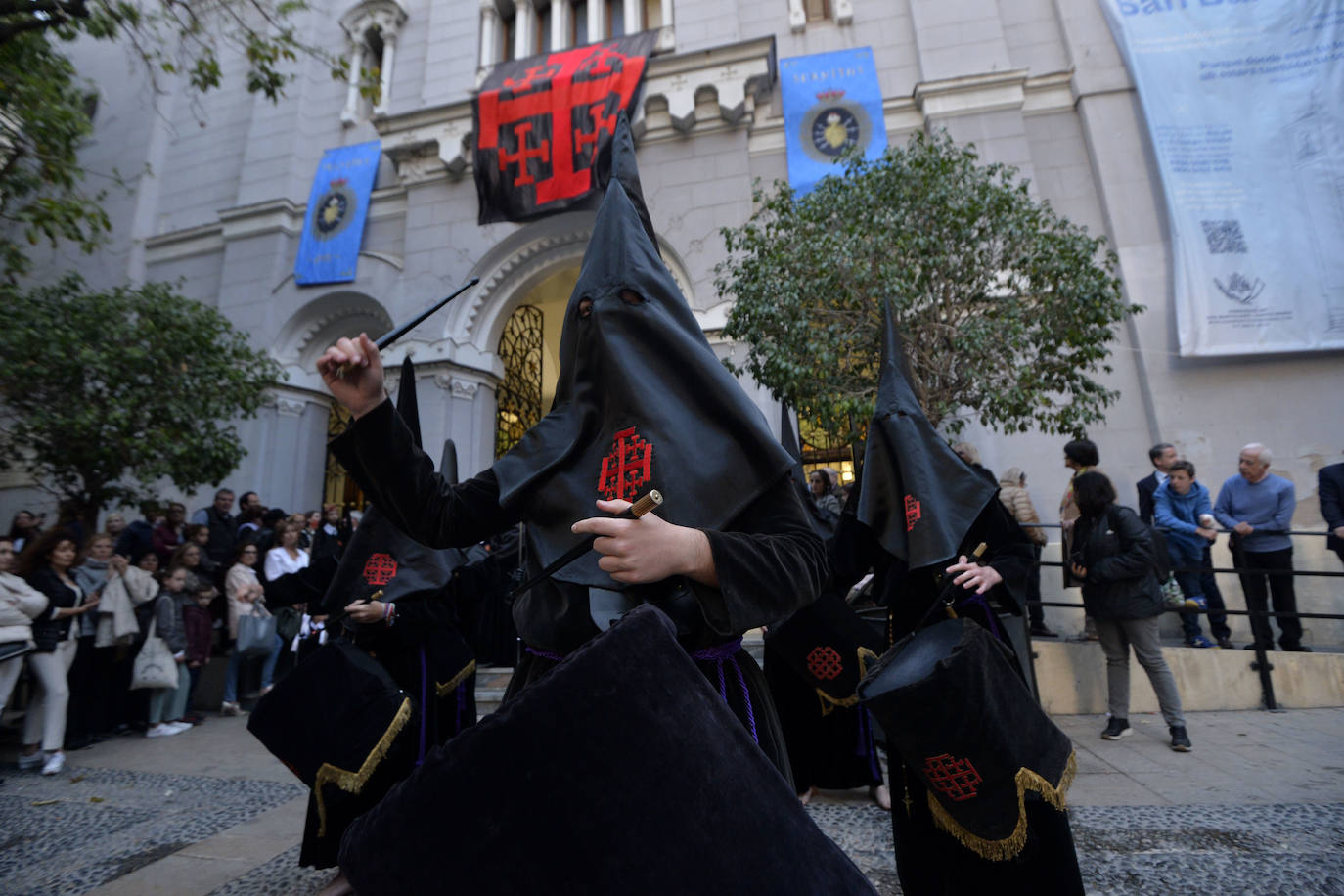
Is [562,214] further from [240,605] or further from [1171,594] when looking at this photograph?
[1171,594]

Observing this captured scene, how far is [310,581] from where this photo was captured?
4.54 meters

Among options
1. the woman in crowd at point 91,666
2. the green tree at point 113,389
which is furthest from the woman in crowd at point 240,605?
the green tree at point 113,389

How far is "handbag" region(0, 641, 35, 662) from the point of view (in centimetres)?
504

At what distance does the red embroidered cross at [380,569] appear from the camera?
3598 mm

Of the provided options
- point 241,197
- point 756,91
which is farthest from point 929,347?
point 241,197

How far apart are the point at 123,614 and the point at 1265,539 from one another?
10.6 meters

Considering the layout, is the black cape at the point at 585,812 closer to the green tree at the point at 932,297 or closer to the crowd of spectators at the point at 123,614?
the crowd of spectators at the point at 123,614

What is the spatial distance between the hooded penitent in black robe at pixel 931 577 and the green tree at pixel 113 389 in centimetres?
985

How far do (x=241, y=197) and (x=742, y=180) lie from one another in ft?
36.4

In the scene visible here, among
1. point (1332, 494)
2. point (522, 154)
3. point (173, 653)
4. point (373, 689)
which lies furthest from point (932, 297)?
point (173, 653)

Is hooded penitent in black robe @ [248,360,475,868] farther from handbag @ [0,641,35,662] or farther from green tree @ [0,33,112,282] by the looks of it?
green tree @ [0,33,112,282]

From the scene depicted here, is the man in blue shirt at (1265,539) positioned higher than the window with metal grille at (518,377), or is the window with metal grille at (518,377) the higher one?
the window with metal grille at (518,377)

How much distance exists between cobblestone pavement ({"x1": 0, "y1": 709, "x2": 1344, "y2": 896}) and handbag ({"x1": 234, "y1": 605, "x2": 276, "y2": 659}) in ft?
5.19

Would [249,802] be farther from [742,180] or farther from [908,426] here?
[742,180]
